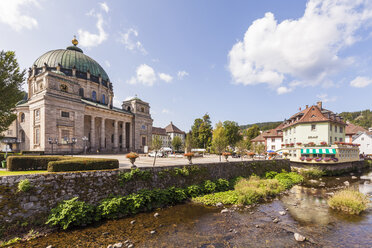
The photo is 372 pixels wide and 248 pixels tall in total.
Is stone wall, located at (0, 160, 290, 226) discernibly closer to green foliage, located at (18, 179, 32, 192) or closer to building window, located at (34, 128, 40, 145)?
green foliage, located at (18, 179, 32, 192)

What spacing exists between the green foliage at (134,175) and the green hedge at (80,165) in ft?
4.30

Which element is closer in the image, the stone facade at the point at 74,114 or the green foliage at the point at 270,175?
the green foliage at the point at 270,175

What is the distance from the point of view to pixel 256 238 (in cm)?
838

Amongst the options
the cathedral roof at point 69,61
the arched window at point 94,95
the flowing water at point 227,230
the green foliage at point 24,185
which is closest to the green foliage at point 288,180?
the flowing water at point 227,230

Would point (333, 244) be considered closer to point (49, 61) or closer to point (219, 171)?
point (219, 171)

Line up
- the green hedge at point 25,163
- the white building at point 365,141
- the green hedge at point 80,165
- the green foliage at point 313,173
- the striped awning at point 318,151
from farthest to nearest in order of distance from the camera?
the white building at point 365,141 < the striped awning at point 318,151 < the green foliage at point 313,173 < the green hedge at point 25,163 < the green hedge at point 80,165

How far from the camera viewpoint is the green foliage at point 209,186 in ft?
51.1

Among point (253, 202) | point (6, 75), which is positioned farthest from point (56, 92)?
point (253, 202)

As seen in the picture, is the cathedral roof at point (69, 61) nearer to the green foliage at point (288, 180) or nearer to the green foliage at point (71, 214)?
the green foliage at point (71, 214)

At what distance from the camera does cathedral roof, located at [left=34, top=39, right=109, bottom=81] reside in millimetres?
42250

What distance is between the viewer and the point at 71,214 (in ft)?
29.8

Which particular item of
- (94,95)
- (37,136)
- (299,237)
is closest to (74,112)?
(37,136)

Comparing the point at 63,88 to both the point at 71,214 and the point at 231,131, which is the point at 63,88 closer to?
the point at 71,214

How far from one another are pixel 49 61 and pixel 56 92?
16278 millimetres
